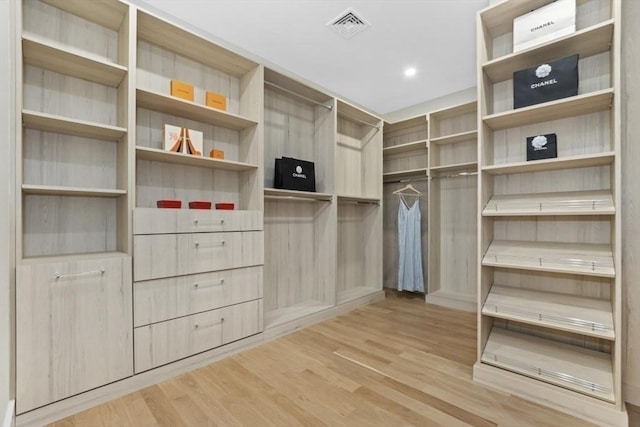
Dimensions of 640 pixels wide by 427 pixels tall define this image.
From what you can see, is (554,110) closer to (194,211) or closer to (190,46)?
(194,211)

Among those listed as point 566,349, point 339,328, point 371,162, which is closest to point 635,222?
point 566,349

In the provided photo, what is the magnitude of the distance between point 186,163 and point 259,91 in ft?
2.74

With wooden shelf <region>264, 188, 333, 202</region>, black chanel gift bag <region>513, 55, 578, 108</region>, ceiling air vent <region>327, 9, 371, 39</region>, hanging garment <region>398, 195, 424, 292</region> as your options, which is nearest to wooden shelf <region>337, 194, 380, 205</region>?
wooden shelf <region>264, 188, 333, 202</region>

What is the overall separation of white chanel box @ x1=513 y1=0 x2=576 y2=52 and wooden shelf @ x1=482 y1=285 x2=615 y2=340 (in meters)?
1.51

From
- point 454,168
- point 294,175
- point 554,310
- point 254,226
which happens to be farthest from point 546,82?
point 254,226

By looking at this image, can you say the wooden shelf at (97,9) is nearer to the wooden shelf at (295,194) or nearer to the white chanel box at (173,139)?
the white chanel box at (173,139)

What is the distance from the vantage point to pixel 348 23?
237 centimetres

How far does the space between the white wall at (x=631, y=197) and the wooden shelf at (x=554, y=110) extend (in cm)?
17

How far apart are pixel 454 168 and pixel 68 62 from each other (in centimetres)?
346

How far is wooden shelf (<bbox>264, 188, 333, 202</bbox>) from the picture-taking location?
259 cm

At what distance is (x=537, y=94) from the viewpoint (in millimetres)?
1734

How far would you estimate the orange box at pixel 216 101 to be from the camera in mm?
2277

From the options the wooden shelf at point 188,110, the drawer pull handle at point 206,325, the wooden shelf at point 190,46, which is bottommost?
the drawer pull handle at point 206,325

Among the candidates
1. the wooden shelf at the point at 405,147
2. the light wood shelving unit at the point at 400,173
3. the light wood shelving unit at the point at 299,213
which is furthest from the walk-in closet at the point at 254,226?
the light wood shelving unit at the point at 400,173
